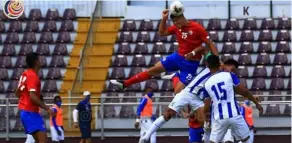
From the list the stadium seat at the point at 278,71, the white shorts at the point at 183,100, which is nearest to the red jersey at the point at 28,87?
the white shorts at the point at 183,100

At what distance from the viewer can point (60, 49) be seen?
3756 centimetres

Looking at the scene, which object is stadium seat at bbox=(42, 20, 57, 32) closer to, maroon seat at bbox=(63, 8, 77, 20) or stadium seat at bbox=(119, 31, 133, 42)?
maroon seat at bbox=(63, 8, 77, 20)

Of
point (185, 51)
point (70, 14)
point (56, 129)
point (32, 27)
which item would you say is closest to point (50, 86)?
point (32, 27)

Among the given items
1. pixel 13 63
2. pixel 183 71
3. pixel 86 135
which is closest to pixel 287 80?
pixel 86 135

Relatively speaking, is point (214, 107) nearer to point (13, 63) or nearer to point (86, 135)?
point (86, 135)

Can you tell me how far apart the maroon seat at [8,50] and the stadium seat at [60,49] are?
1.71 m

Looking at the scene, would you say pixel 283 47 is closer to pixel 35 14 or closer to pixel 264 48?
pixel 264 48

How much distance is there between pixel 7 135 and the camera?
3284 centimetres

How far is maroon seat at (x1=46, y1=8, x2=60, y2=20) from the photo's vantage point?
38625 mm

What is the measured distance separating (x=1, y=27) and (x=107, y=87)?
603 cm

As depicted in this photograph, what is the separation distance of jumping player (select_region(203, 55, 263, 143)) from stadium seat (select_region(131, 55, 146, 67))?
65.7 ft

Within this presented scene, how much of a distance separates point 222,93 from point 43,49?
2258 cm

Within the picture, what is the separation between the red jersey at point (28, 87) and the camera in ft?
55.2

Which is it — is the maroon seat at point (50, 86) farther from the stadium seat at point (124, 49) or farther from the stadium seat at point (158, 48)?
the stadium seat at point (158, 48)
